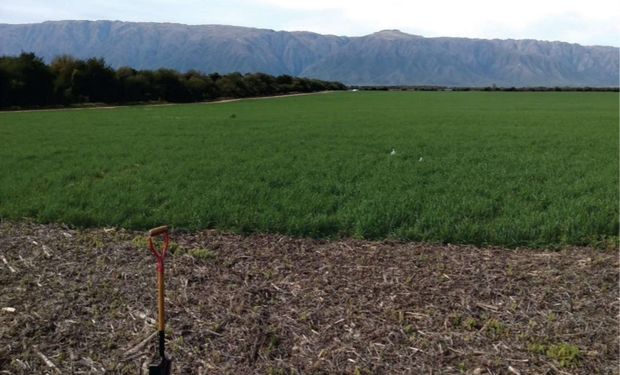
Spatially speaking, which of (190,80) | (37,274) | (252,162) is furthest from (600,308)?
(190,80)

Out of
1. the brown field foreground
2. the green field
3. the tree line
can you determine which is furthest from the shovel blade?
the tree line

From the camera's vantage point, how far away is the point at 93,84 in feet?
236

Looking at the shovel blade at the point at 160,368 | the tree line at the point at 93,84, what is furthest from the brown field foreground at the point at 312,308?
the tree line at the point at 93,84

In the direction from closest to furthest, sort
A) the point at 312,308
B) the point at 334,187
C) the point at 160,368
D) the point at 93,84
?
1. the point at 160,368
2. the point at 312,308
3. the point at 334,187
4. the point at 93,84

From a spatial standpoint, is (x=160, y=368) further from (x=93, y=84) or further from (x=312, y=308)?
(x=93, y=84)

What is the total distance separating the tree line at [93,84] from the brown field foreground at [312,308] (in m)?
59.7

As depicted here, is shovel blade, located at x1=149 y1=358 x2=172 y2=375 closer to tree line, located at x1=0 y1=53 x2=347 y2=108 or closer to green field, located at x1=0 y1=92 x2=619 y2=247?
green field, located at x1=0 y1=92 x2=619 y2=247

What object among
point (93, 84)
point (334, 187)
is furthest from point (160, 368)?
point (93, 84)

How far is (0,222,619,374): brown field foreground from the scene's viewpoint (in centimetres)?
596

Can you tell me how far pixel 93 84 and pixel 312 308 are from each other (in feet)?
236

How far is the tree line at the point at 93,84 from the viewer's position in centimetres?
6172

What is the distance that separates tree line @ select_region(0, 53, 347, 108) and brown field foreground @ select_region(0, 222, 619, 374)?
59.7m

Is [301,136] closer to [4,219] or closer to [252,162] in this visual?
[252,162]

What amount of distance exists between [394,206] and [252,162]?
7.49 metres
